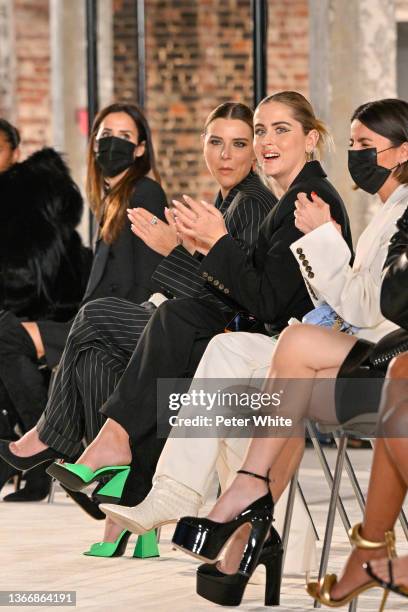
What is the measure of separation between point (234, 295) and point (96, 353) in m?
0.66

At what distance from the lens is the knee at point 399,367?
278 cm

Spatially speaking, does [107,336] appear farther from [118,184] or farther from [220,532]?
[220,532]

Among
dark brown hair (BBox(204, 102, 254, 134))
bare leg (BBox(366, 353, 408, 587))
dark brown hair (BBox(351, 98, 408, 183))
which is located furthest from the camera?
dark brown hair (BBox(204, 102, 254, 134))

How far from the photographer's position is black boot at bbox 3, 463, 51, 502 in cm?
504

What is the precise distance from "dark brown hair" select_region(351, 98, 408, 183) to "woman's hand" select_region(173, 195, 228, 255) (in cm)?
46

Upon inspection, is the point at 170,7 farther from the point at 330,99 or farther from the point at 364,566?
the point at 364,566

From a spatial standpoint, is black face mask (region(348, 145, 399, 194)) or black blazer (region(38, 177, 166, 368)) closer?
black face mask (region(348, 145, 399, 194))

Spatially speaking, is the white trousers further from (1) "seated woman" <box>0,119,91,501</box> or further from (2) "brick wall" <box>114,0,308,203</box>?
(2) "brick wall" <box>114,0,308,203</box>

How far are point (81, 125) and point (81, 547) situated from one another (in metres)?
5.45

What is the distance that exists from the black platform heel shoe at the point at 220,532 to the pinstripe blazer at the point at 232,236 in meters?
0.88

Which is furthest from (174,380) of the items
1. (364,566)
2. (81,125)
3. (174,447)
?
(81,125)

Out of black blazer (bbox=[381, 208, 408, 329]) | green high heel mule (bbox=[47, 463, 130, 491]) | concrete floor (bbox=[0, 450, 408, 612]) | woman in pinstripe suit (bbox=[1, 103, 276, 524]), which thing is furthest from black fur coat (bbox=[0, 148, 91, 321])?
black blazer (bbox=[381, 208, 408, 329])
